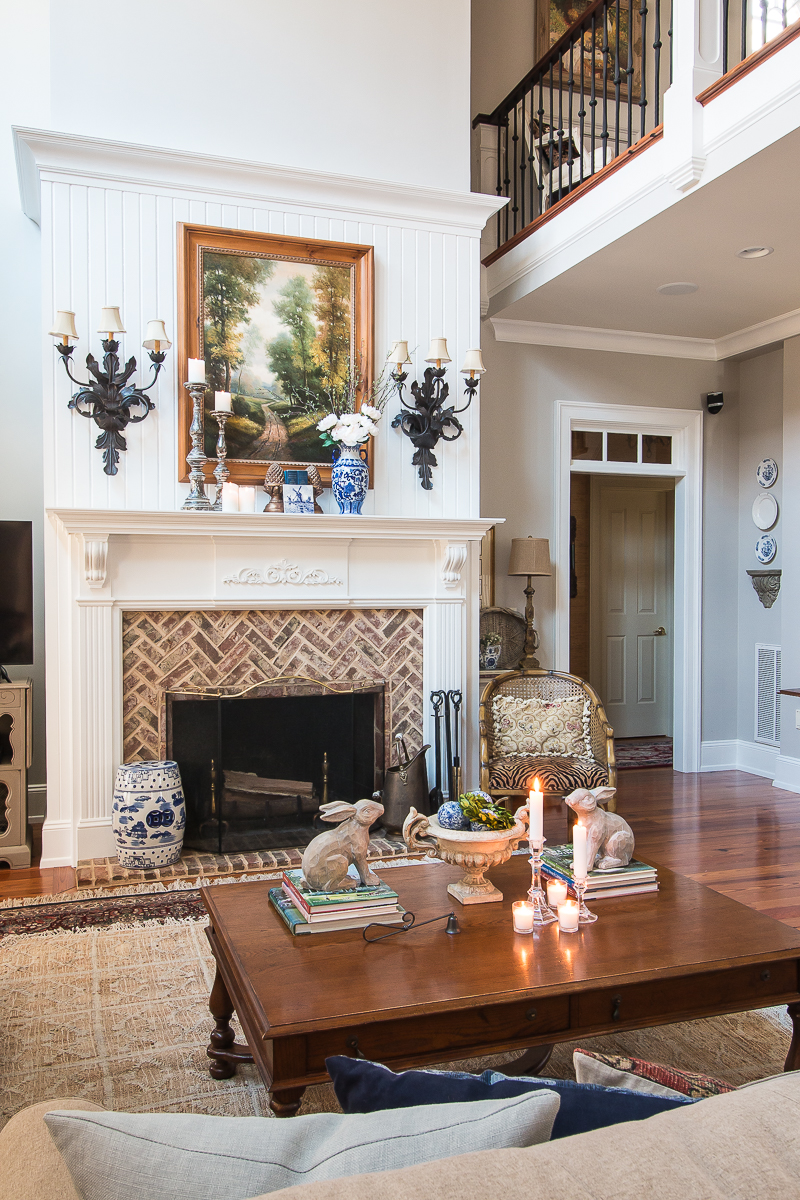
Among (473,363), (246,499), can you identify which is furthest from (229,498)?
(473,363)

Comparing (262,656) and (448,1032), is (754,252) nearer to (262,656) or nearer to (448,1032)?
(262,656)

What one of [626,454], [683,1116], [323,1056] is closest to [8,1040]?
[323,1056]

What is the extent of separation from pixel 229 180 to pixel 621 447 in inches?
118

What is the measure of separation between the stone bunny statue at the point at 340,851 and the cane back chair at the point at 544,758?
167cm

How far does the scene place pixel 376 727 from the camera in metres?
4.51

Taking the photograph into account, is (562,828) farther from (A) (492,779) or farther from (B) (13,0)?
(B) (13,0)

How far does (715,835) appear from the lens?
445cm

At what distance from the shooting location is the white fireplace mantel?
395 centimetres

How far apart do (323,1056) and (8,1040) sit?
4.09ft

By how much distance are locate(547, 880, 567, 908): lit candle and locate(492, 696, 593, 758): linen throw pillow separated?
7.06 feet

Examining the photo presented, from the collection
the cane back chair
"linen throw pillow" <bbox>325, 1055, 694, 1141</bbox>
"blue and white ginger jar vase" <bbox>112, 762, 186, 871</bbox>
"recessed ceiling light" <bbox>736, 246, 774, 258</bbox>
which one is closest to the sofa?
"linen throw pillow" <bbox>325, 1055, 694, 1141</bbox>

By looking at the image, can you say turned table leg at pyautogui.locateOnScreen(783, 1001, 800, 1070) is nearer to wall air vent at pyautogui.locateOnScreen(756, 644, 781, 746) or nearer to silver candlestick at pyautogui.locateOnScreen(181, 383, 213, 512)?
silver candlestick at pyautogui.locateOnScreen(181, 383, 213, 512)

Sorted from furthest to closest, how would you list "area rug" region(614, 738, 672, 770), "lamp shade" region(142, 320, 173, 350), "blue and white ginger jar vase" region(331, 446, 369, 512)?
"area rug" region(614, 738, 672, 770) → "blue and white ginger jar vase" region(331, 446, 369, 512) → "lamp shade" region(142, 320, 173, 350)

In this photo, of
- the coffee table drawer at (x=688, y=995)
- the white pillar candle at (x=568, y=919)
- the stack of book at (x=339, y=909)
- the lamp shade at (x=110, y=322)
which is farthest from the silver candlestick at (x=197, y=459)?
the coffee table drawer at (x=688, y=995)
